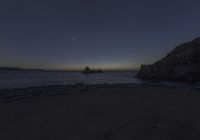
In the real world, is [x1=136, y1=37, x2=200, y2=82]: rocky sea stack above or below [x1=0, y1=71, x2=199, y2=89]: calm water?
above

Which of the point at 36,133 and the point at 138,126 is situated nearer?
the point at 36,133

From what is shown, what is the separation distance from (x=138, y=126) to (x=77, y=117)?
9.51ft

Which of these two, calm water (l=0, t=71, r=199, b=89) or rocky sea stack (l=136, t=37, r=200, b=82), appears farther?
rocky sea stack (l=136, t=37, r=200, b=82)

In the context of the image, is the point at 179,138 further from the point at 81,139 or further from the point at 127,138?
the point at 81,139

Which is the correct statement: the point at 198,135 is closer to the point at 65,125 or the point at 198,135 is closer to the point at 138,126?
the point at 138,126

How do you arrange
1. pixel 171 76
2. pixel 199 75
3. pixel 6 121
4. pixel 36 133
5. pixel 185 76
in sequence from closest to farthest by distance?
pixel 36 133 < pixel 6 121 < pixel 199 75 < pixel 185 76 < pixel 171 76

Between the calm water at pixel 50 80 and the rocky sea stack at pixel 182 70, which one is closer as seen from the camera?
the calm water at pixel 50 80

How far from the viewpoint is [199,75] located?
3700cm

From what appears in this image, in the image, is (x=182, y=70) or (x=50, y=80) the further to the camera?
(x=182, y=70)

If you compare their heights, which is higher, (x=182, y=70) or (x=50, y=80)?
(x=182, y=70)

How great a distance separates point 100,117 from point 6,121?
4.47 meters

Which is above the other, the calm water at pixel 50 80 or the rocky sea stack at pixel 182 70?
the rocky sea stack at pixel 182 70

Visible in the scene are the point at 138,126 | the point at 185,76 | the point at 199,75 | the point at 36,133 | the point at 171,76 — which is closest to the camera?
the point at 36,133

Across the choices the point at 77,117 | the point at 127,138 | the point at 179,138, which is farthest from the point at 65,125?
the point at 179,138
